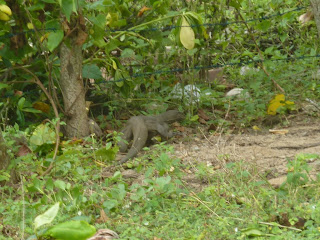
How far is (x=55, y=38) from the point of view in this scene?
445cm

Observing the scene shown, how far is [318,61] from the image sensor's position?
6762mm

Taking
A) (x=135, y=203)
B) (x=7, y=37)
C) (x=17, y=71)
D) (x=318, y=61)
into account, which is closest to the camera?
(x=135, y=203)

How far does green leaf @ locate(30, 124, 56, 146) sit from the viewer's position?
4.77m

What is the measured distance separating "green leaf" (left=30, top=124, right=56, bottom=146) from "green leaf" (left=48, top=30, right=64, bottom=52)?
78 cm

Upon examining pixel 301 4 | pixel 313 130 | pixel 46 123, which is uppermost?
pixel 301 4

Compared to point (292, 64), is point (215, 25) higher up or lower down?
higher up

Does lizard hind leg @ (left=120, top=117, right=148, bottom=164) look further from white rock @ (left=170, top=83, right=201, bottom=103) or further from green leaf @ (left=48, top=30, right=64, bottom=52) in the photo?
green leaf @ (left=48, top=30, right=64, bottom=52)

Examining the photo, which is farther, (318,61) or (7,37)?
(318,61)

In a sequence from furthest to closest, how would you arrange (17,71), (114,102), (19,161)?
(114,102), (17,71), (19,161)

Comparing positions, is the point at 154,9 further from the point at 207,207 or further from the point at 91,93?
the point at 207,207

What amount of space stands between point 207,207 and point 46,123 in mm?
2449

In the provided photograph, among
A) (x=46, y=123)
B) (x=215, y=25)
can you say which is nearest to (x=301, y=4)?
(x=215, y=25)

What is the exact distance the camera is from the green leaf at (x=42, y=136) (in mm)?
4770

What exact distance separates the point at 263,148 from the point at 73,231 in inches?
97.6
